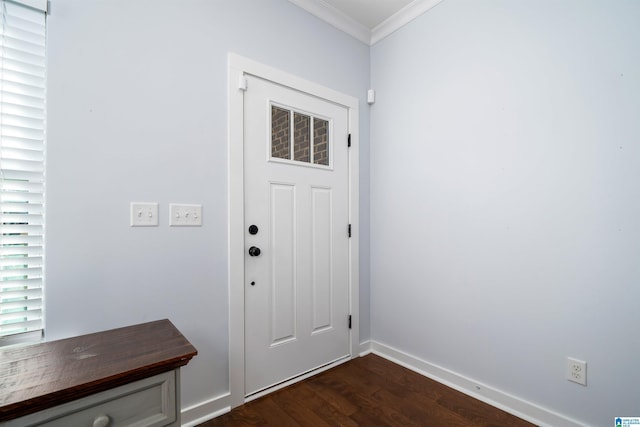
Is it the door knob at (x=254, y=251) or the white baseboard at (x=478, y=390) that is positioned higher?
the door knob at (x=254, y=251)

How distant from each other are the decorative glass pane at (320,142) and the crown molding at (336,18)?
793mm

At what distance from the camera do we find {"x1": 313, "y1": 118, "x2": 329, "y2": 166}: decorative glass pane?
223 cm

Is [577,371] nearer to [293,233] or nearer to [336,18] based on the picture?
[293,233]

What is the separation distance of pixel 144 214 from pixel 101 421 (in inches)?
35.7

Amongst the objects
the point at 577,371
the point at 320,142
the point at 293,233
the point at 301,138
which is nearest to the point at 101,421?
the point at 293,233

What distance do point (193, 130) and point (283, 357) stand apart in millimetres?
1587

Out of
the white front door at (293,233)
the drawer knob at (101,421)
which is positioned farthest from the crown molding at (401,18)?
the drawer knob at (101,421)

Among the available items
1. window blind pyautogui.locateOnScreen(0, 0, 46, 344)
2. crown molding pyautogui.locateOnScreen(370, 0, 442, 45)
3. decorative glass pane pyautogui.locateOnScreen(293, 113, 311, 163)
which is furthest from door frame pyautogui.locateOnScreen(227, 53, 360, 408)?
crown molding pyautogui.locateOnScreen(370, 0, 442, 45)

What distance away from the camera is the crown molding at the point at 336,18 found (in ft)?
7.06

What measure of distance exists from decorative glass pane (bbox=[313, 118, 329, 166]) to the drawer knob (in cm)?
178

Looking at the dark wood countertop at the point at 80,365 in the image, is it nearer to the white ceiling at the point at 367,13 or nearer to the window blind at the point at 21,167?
the window blind at the point at 21,167

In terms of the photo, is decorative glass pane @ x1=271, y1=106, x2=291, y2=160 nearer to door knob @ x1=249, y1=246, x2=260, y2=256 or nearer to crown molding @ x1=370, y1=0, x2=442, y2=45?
door knob @ x1=249, y1=246, x2=260, y2=256

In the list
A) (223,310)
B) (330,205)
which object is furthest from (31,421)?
(330,205)

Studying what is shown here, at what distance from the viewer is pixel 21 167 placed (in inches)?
49.5
